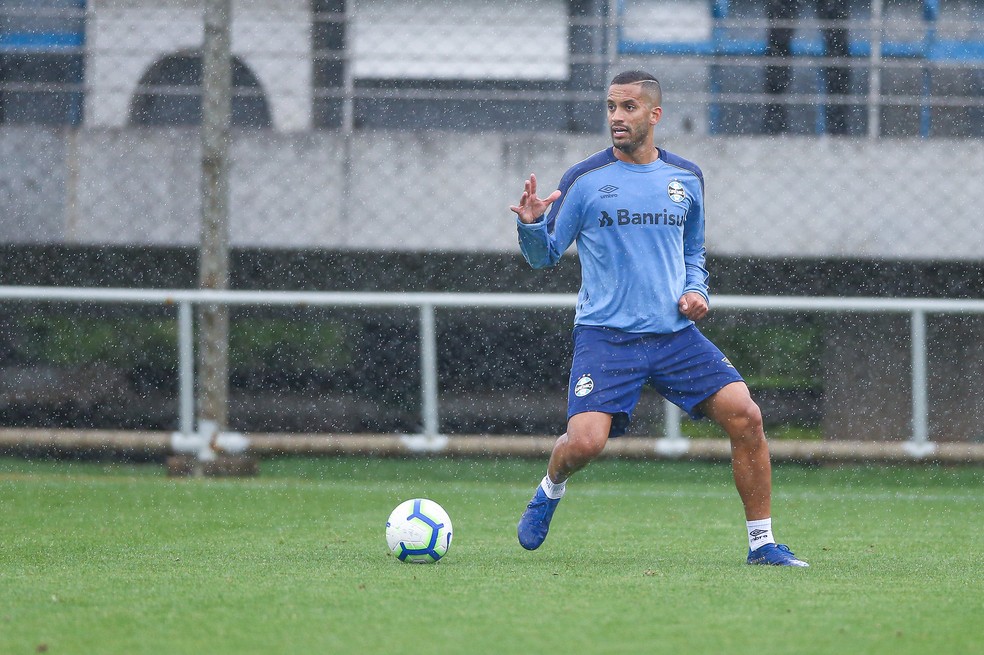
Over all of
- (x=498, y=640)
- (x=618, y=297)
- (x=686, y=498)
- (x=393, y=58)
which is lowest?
(x=686, y=498)

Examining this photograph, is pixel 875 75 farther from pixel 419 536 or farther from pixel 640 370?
pixel 419 536

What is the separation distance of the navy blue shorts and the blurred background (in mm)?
3593

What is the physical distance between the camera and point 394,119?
872 centimetres

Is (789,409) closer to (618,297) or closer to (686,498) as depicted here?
(686,498)

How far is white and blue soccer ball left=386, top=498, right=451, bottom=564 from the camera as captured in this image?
14.7ft

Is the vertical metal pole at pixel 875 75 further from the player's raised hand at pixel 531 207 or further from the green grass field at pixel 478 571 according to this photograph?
the player's raised hand at pixel 531 207

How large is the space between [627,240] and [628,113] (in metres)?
0.51

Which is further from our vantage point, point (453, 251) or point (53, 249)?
point (53, 249)

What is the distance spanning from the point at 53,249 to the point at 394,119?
2.72 m

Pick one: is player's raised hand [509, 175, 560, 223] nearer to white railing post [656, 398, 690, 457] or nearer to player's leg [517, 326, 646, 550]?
player's leg [517, 326, 646, 550]

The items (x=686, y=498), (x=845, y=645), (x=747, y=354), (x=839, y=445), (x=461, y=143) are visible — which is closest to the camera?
(x=845, y=645)

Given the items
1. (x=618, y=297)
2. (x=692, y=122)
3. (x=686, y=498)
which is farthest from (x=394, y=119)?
(x=618, y=297)

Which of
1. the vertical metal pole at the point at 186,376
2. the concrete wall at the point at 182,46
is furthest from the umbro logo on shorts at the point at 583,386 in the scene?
the concrete wall at the point at 182,46

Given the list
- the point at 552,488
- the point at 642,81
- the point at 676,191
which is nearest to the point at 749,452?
the point at 552,488
